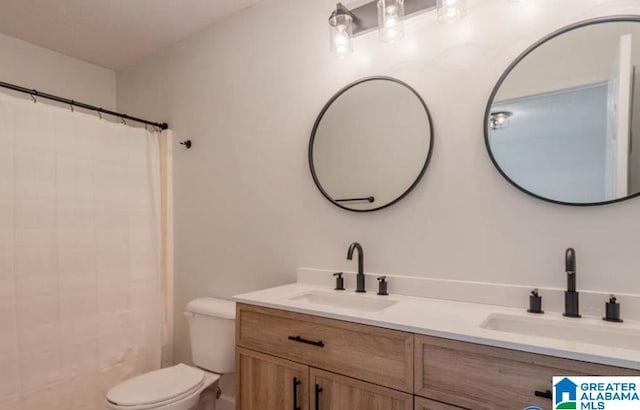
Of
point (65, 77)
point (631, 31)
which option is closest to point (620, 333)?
point (631, 31)

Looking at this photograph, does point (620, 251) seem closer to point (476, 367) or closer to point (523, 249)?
point (523, 249)

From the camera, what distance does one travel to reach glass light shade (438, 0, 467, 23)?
1457 mm

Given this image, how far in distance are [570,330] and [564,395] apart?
12.7 inches

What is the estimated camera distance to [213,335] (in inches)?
80.7

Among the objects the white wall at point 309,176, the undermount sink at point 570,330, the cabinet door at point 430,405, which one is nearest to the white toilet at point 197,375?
the white wall at point 309,176

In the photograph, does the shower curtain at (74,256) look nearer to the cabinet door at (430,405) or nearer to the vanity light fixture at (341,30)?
the vanity light fixture at (341,30)

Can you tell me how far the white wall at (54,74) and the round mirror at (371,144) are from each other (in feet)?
7.11

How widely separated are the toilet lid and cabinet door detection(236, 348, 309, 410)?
36 centimetres

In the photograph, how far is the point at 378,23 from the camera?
1.67 m

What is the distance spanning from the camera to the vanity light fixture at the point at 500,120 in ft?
4.70

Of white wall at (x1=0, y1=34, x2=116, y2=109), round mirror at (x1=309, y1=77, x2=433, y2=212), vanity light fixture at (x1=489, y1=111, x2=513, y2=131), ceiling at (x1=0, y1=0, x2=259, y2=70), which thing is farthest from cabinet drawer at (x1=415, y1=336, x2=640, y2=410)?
white wall at (x1=0, y1=34, x2=116, y2=109)

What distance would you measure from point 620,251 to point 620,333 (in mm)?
286

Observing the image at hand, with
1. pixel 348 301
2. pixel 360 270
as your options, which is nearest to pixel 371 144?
pixel 360 270

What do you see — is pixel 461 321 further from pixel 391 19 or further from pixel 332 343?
pixel 391 19
